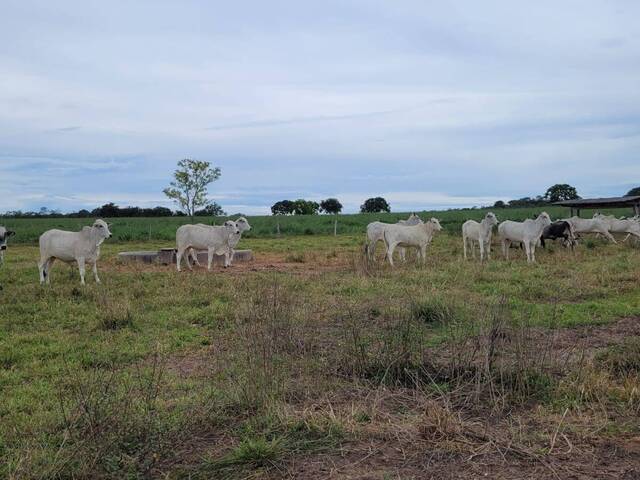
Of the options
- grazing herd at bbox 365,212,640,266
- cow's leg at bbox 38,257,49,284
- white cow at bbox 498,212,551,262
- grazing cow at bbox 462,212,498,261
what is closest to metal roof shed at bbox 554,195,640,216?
grazing herd at bbox 365,212,640,266

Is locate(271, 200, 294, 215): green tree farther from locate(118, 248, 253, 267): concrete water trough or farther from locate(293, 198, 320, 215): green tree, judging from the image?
locate(118, 248, 253, 267): concrete water trough

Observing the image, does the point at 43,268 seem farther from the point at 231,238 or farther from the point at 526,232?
the point at 526,232

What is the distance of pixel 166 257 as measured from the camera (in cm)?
1920

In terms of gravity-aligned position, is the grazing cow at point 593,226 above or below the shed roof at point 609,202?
below

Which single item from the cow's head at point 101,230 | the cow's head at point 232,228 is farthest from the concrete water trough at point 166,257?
the cow's head at point 101,230

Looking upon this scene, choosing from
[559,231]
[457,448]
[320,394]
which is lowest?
[457,448]

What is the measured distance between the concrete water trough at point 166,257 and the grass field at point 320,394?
Result: 8881 millimetres

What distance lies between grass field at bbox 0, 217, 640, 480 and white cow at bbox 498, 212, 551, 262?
8.51 metres

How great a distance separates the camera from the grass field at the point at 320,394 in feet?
13.9

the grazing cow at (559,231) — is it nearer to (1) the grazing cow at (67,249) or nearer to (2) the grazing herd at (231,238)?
(2) the grazing herd at (231,238)

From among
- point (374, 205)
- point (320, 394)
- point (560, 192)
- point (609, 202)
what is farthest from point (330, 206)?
point (320, 394)

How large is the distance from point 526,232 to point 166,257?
1128cm

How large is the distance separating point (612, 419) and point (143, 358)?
5160 mm

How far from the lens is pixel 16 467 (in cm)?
396
